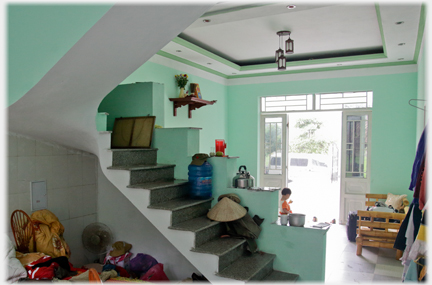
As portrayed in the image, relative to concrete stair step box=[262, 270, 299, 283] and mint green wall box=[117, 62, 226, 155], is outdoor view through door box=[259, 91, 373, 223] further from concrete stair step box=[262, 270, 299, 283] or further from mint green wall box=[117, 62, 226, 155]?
concrete stair step box=[262, 270, 299, 283]

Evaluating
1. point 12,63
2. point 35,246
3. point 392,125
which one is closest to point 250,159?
point 392,125

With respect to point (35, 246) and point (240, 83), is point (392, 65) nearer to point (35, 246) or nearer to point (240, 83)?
point (240, 83)

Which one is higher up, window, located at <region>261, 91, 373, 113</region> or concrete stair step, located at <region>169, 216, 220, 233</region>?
window, located at <region>261, 91, 373, 113</region>

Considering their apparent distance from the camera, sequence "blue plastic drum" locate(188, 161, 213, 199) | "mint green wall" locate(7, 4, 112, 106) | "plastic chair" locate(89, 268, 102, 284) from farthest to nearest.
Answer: "blue plastic drum" locate(188, 161, 213, 199) → "plastic chair" locate(89, 268, 102, 284) → "mint green wall" locate(7, 4, 112, 106)

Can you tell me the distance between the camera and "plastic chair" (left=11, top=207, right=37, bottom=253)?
3.29m

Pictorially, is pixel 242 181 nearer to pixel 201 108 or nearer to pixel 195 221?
pixel 195 221

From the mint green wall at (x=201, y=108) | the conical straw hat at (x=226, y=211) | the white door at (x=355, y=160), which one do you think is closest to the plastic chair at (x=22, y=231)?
Result: the conical straw hat at (x=226, y=211)

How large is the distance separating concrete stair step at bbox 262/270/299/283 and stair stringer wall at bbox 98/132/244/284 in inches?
19.6

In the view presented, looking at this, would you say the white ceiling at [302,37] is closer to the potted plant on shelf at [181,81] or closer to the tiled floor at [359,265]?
the potted plant on shelf at [181,81]

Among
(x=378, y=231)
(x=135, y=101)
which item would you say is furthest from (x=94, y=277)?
(x=378, y=231)

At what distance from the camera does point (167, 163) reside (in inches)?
163

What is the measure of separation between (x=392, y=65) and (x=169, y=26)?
17.0 feet

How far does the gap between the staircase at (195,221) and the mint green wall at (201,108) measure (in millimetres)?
1043

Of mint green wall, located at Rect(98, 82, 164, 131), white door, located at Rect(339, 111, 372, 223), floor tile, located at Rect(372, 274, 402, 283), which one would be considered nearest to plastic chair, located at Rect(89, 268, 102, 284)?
mint green wall, located at Rect(98, 82, 164, 131)
